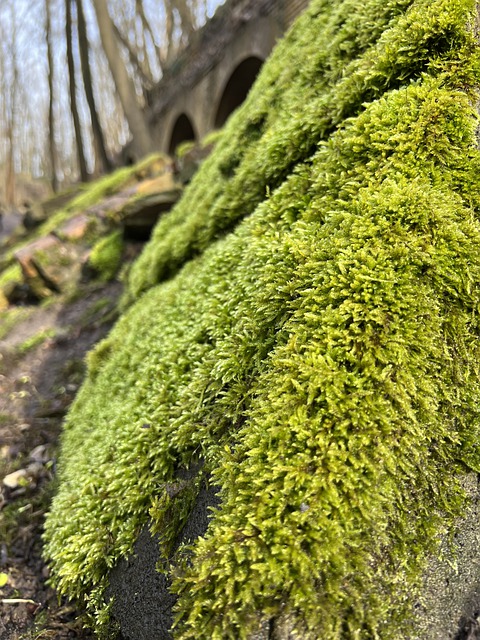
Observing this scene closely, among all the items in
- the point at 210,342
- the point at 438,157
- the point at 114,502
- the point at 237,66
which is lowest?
the point at 114,502

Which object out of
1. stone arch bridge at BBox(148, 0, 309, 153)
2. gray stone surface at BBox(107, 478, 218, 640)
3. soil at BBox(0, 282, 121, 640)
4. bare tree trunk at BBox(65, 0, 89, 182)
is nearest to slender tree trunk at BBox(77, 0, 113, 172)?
bare tree trunk at BBox(65, 0, 89, 182)

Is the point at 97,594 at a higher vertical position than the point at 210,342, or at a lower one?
lower

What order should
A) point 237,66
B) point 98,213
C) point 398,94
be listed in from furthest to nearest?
point 237,66, point 98,213, point 398,94

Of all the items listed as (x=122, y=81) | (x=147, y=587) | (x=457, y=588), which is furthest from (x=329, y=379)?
(x=122, y=81)

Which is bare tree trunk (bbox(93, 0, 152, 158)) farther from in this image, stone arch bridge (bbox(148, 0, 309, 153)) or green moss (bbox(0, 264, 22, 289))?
green moss (bbox(0, 264, 22, 289))

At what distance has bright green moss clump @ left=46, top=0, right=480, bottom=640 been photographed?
3.48 feet

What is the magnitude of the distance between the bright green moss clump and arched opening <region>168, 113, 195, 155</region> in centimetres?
1389

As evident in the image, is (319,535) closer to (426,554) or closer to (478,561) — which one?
(426,554)

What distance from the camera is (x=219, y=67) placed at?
10.8 metres

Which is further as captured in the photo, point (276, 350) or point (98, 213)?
point (98, 213)

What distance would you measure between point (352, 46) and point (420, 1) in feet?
1.25

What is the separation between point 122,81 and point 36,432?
11054mm

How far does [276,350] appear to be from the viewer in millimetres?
1351

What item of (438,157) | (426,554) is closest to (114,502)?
(426,554)
